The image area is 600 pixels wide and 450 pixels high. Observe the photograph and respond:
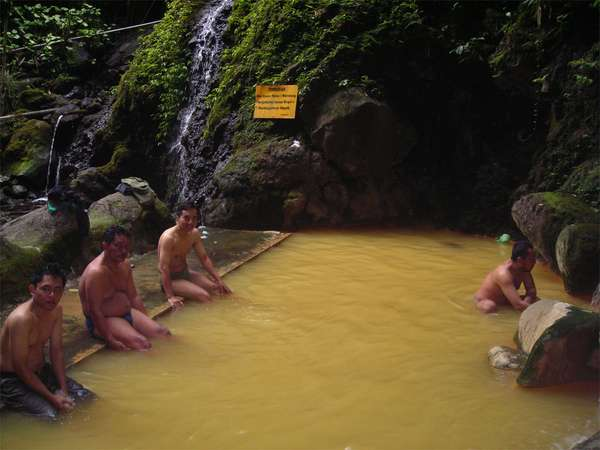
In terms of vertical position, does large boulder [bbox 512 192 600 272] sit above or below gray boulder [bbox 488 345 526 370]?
above

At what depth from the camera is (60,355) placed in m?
3.55

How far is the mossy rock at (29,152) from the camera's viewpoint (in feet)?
43.1

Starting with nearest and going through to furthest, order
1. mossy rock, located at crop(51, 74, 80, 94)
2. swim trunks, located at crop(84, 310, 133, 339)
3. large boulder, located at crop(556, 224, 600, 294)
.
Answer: swim trunks, located at crop(84, 310, 133, 339)
large boulder, located at crop(556, 224, 600, 294)
mossy rock, located at crop(51, 74, 80, 94)

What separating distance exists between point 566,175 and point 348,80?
3.64m

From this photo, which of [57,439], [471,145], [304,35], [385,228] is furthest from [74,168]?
[57,439]

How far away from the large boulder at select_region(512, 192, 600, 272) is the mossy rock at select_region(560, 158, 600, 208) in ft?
0.68

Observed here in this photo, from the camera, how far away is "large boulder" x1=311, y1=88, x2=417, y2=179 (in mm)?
9180

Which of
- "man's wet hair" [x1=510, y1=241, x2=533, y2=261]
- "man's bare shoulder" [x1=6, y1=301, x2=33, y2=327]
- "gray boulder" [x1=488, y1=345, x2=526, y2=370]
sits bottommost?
"gray boulder" [x1=488, y1=345, x2=526, y2=370]

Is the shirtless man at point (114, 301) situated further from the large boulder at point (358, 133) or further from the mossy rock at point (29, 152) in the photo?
the mossy rock at point (29, 152)

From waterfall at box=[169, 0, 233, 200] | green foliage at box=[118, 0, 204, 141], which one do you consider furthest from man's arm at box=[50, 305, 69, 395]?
green foliage at box=[118, 0, 204, 141]

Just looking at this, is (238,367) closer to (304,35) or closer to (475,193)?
(475,193)

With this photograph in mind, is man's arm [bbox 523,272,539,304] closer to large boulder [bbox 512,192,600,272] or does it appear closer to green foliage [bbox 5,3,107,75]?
large boulder [bbox 512,192,600,272]

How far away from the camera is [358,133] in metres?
9.27

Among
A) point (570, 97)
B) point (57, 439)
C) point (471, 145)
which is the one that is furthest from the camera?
point (471, 145)
